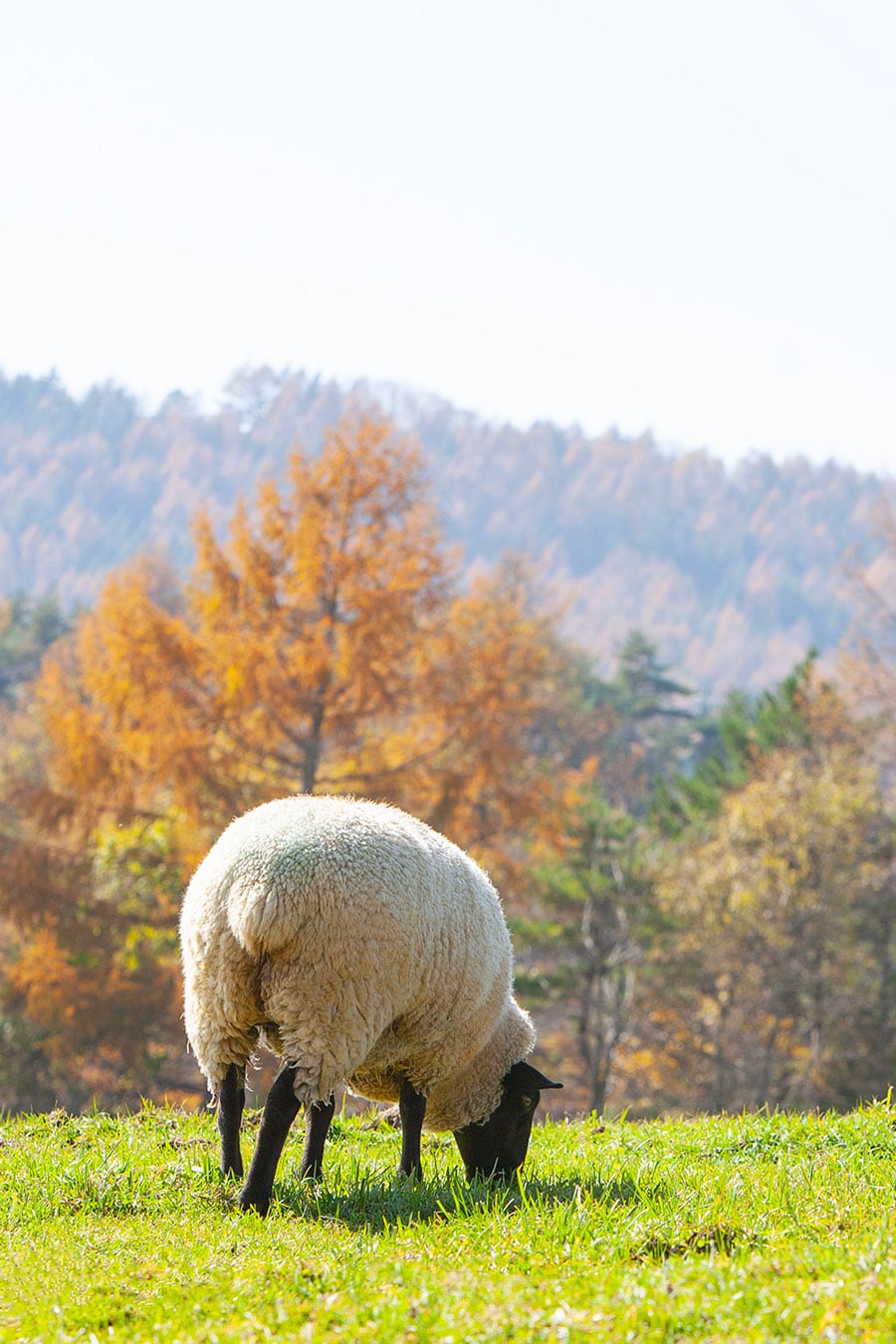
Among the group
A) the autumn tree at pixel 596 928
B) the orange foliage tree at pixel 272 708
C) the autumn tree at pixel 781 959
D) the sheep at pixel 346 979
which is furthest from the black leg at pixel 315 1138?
the autumn tree at pixel 781 959

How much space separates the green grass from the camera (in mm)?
4738

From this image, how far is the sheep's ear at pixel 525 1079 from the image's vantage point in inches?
332

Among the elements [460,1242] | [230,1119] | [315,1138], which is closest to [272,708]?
[230,1119]

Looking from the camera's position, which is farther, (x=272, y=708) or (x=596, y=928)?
(x=596, y=928)

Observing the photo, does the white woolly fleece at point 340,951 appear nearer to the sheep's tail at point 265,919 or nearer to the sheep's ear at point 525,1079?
the sheep's tail at point 265,919

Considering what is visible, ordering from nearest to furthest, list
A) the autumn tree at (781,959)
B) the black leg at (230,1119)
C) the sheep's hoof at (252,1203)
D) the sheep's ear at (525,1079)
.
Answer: the sheep's hoof at (252,1203), the black leg at (230,1119), the sheep's ear at (525,1079), the autumn tree at (781,959)

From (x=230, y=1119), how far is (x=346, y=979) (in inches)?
45.2

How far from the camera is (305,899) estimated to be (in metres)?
7.08

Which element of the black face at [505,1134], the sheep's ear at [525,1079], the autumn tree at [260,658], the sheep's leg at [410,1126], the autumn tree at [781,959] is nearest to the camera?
the sheep's leg at [410,1126]

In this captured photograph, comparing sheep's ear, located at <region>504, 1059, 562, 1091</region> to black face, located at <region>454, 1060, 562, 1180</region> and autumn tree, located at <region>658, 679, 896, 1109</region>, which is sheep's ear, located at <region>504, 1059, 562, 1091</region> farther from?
autumn tree, located at <region>658, 679, 896, 1109</region>

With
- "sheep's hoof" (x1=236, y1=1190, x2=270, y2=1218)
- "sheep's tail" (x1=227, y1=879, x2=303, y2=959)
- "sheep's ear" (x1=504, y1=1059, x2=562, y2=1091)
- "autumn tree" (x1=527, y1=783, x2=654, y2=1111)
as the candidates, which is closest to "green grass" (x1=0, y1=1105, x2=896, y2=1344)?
"sheep's hoof" (x1=236, y1=1190, x2=270, y2=1218)

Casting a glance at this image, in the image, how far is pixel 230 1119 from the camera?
7512 millimetres

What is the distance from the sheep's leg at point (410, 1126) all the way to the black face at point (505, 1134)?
31cm

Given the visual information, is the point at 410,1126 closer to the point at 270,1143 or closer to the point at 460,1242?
the point at 270,1143
